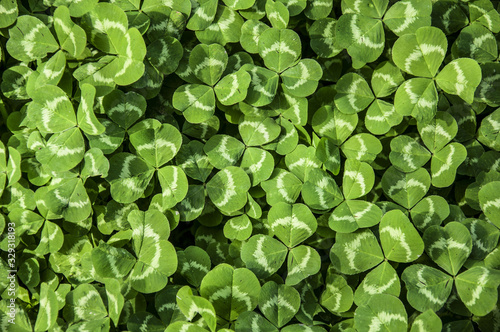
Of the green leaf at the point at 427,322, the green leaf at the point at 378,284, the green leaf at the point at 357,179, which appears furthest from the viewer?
the green leaf at the point at 357,179

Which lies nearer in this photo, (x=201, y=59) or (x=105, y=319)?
(x=105, y=319)

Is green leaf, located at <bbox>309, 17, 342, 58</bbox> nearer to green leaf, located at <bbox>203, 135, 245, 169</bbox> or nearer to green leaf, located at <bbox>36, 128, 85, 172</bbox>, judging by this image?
green leaf, located at <bbox>203, 135, 245, 169</bbox>

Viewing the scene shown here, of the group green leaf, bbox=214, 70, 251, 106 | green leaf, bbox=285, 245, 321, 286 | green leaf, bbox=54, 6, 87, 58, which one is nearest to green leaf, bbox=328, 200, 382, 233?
green leaf, bbox=285, 245, 321, 286

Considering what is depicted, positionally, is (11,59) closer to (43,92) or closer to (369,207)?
(43,92)

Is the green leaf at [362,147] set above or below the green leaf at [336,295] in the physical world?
above

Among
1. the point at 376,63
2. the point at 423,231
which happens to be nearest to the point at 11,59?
the point at 376,63

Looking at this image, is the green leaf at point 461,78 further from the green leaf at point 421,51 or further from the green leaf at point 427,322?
the green leaf at point 427,322

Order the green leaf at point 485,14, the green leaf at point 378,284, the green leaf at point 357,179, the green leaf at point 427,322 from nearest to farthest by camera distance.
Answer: the green leaf at point 427,322 → the green leaf at point 378,284 → the green leaf at point 357,179 → the green leaf at point 485,14

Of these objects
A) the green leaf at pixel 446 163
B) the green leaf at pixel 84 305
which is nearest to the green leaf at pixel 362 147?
the green leaf at pixel 446 163

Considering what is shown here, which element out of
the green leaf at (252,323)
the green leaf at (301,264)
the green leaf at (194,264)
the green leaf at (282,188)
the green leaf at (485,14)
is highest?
the green leaf at (485,14)
